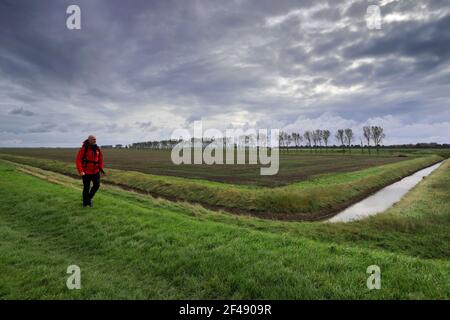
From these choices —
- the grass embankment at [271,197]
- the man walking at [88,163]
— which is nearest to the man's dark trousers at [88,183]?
the man walking at [88,163]

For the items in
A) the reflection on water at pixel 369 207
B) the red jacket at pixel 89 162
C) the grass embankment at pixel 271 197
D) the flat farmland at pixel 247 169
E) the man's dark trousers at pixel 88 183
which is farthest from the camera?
the flat farmland at pixel 247 169

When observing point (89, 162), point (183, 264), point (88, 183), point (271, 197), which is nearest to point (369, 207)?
point (271, 197)

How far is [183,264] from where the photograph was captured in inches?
242

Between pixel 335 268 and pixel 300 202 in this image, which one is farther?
pixel 300 202

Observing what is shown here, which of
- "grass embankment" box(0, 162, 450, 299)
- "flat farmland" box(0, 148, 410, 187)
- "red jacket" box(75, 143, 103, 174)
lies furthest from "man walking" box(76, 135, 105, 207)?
"flat farmland" box(0, 148, 410, 187)

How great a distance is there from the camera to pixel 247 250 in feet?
22.4

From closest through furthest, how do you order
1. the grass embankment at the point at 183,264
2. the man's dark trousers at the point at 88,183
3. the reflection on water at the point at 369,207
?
1. the grass embankment at the point at 183,264
2. the man's dark trousers at the point at 88,183
3. the reflection on water at the point at 369,207

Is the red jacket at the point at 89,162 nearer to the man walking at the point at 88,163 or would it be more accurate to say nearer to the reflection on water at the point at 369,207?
the man walking at the point at 88,163

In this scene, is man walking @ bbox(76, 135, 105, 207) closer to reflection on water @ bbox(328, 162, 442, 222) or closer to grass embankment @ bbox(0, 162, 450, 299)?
grass embankment @ bbox(0, 162, 450, 299)

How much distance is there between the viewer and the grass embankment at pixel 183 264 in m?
4.96
